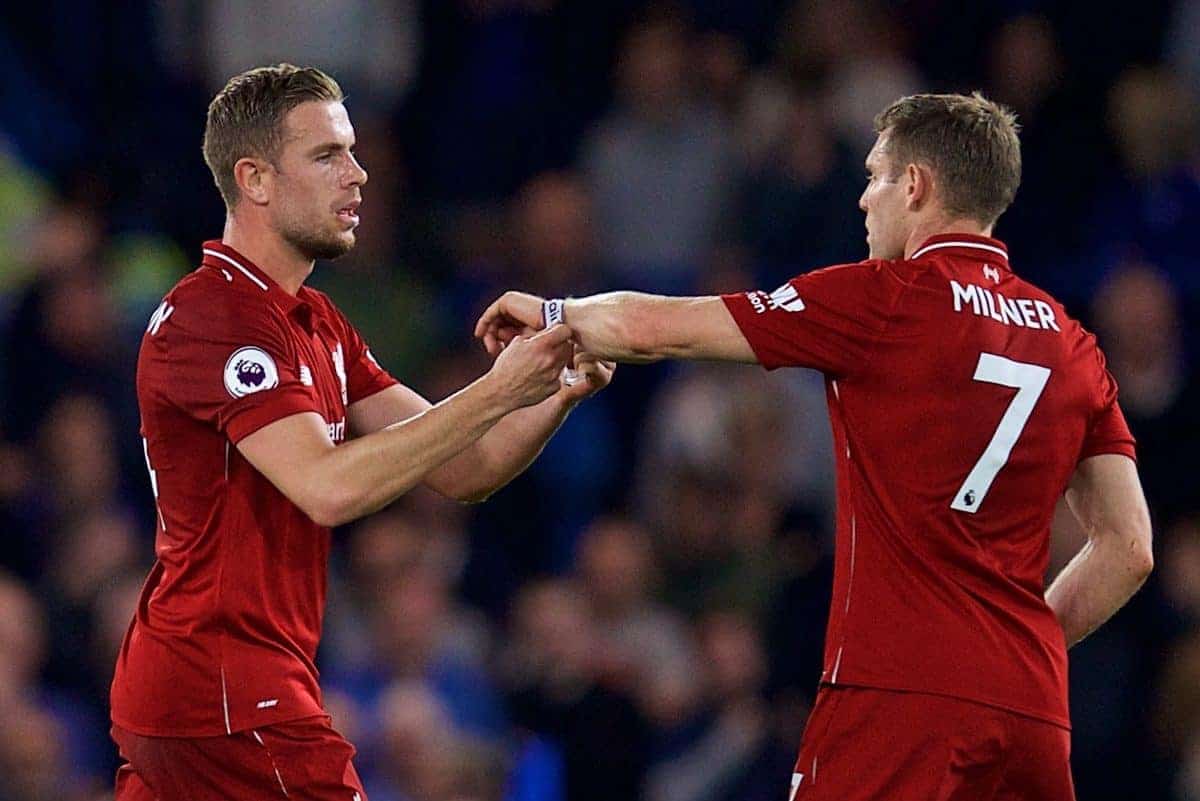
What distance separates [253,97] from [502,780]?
3.07 metres

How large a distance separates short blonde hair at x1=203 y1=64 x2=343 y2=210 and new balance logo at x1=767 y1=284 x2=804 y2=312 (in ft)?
4.23

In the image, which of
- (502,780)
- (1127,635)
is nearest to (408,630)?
(502,780)

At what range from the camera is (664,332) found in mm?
4988

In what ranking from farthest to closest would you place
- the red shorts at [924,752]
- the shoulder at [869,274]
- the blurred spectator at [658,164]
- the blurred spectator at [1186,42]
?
the blurred spectator at [1186,42], the blurred spectator at [658,164], the shoulder at [869,274], the red shorts at [924,752]

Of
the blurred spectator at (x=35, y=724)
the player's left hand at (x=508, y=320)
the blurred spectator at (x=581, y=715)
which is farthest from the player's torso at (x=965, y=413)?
the blurred spectator at (x=35, y=724)

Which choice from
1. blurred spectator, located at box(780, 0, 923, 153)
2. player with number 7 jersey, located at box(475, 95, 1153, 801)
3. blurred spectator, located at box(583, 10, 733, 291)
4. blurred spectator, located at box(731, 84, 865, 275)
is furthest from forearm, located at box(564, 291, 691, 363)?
blurred spectator, located at box(780, 0, 923, 153)

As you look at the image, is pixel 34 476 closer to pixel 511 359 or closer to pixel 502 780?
pixel 502 780

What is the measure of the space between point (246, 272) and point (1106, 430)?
2138 millimetres

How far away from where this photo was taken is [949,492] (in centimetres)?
484

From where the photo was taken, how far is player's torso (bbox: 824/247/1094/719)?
15.8ft

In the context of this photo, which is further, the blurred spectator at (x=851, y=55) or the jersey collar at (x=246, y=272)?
the blurred spectator at (x=851, y=55)

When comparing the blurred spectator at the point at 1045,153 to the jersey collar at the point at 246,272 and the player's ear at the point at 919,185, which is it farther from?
the jersey collar at the point at 246,272

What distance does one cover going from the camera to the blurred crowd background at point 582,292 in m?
7.96

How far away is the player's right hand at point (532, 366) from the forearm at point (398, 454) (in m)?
0.06
